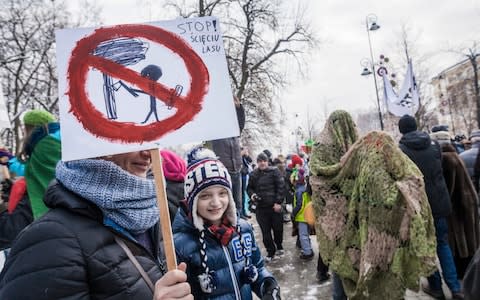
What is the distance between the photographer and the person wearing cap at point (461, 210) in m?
4.30

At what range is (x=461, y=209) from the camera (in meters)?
4.35

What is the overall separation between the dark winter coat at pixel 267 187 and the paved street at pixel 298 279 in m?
1.03

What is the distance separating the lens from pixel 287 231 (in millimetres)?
9125

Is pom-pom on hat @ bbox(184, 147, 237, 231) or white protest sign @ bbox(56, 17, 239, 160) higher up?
white protest sign @ bbox(56, 17, 239, 160)

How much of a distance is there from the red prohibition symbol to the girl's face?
1.06 metres

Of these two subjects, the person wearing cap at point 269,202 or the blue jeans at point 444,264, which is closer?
the blue jeans at point 444,264

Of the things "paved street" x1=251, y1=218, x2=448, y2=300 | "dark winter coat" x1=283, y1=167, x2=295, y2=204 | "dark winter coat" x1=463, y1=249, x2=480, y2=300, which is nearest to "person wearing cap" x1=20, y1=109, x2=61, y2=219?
"dark winter coat" x1=463, y1=249, x2=480, y2=300

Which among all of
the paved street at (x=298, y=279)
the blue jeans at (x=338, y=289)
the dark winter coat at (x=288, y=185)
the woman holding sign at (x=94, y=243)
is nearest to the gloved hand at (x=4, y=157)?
the woman holding sign at (x=94, y=243)

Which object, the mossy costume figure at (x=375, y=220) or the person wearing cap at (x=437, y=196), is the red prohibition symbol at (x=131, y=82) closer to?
the mossy costume figure at (x=375, y=220)

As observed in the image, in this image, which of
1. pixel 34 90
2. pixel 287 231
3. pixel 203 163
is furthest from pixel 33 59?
pixel 203 163

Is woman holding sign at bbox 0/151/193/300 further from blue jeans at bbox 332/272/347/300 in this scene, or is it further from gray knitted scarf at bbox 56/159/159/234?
blue jeans at bbox 332/272/347/300

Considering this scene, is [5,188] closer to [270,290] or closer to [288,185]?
[270,290]

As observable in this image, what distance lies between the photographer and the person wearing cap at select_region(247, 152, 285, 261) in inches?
265

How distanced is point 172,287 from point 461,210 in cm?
423
